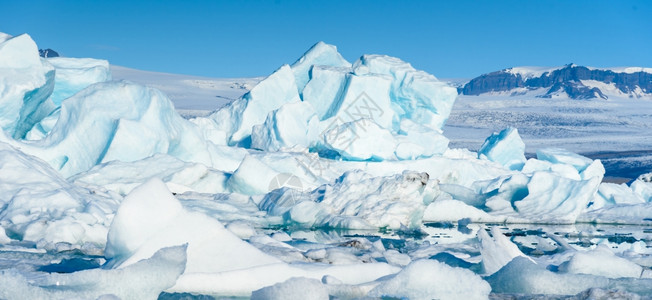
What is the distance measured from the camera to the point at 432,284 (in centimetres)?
339

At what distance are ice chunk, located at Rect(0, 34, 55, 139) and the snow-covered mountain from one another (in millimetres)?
52599

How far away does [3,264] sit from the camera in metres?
4.29

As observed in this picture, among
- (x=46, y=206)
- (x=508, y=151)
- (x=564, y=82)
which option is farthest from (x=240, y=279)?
(x=564, y=82)

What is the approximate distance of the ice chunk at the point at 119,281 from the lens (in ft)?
10.0

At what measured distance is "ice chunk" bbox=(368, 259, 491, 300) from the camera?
10.9ft

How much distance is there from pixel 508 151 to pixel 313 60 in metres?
4.43

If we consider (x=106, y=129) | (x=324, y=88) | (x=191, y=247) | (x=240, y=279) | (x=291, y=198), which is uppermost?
(x=324, y=88)

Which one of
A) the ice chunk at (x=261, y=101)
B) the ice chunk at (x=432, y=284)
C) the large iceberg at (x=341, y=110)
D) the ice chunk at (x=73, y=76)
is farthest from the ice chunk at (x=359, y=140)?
the ice chunk at (x=432, y=284)

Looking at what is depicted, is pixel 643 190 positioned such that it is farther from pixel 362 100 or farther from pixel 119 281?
pixel 119 281

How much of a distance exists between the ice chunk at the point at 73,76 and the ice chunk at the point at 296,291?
10219 mm

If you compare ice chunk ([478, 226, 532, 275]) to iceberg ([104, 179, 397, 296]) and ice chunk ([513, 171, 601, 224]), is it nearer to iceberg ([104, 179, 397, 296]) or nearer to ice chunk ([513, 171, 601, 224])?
iceberg ([104, 179, 397, 296])

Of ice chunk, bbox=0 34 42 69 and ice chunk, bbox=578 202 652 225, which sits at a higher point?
ice chunk, bbox=0 34 42 69

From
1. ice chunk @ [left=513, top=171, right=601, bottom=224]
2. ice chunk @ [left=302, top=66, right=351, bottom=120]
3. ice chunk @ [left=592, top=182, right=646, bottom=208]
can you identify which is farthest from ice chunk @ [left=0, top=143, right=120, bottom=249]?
ice chunk @ [left=592, top=182, right=646, bottom=208]

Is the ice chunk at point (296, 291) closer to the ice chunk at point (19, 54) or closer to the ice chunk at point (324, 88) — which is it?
the ice chunk at point (19, 54)
